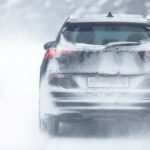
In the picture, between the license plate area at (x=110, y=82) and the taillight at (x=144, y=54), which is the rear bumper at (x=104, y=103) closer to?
the license plate area at (x=110, y=82)

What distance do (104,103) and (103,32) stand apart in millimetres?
1188

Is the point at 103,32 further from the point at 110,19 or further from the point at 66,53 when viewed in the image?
the point at 66,53

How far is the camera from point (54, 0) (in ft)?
141

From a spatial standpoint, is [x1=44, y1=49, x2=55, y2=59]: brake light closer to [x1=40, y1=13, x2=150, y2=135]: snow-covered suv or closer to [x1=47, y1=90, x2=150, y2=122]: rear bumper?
[x1=40, y1=13, x2=150, y2=135]: snow-covered suv

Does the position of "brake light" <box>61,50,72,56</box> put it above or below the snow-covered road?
above

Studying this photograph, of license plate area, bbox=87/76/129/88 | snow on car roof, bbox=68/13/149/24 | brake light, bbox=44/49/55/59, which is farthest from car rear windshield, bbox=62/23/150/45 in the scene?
license plate area, bbox=87/76/129/88

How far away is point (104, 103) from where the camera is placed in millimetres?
9414

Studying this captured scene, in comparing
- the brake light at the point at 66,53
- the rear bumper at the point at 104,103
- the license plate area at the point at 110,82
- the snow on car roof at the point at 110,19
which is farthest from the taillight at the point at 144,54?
the brake light at the point at 66,53

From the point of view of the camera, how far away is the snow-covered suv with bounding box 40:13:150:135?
9391 millimetres

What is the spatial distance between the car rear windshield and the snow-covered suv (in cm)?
18

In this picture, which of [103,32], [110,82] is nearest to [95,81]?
[110,82]

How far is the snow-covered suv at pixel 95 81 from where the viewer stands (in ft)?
30.8

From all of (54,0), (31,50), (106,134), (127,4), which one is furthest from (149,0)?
(106,134)

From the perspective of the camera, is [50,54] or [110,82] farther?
[50,54]
